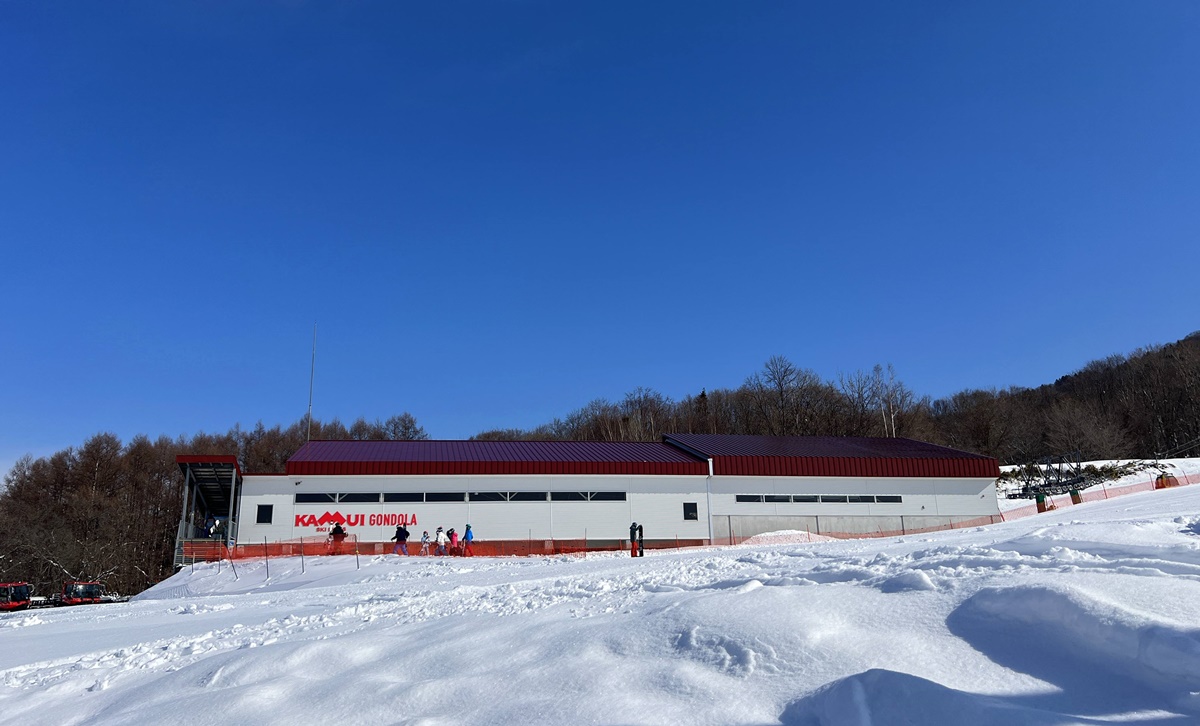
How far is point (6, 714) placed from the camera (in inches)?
303

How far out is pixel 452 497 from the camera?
3575cm

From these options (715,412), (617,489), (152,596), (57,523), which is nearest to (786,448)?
(617,489)

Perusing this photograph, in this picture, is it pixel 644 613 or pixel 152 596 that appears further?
pixel 152 596

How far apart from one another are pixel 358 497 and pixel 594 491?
10.6 m

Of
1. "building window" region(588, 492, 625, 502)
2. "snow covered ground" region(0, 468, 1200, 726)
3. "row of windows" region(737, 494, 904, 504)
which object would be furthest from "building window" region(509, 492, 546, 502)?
"snow covered ground" region(0, 468, 1200, 726)

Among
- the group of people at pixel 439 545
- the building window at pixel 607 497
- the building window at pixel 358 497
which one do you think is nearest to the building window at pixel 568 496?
the building window at pixel 607 497

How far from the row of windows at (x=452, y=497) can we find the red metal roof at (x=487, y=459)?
97cm

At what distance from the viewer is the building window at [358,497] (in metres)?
34.9

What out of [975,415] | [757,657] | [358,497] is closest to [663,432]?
[975,415]

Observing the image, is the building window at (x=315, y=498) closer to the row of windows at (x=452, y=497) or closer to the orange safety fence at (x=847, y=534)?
the row of windows at (x=452, y=497)

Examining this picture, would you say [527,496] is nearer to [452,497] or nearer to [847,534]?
[452,497]

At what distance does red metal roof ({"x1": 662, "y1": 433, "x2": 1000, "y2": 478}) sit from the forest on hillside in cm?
2935

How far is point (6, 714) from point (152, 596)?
73.3 feet

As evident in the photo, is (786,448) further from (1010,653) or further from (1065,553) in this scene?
(1010,653)
